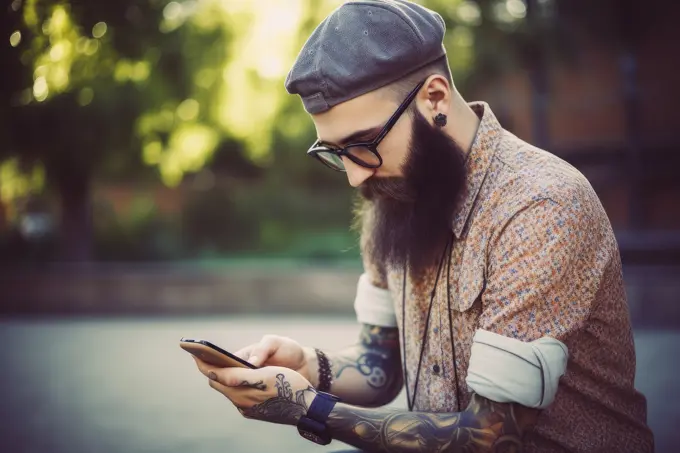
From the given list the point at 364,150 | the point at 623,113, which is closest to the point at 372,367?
the point at 364,150

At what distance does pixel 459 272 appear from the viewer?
1.95 meters

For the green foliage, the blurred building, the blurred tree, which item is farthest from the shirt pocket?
the blurred building

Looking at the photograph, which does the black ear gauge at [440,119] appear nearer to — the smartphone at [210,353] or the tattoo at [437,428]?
the tattoo at [437,428]

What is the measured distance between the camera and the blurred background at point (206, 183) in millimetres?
5668

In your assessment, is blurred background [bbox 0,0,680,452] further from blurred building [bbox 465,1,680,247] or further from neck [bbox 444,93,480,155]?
neck [bbox 444,93,480,155]

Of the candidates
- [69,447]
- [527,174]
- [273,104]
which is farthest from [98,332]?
[527,174]

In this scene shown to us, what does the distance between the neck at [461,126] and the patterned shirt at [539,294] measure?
30 millimetres

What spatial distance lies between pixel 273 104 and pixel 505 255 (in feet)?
44.8

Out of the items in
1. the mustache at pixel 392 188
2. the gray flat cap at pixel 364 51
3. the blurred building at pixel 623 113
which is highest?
the gray flat cap at pixel 364 51

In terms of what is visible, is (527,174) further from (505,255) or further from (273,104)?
(273,104)

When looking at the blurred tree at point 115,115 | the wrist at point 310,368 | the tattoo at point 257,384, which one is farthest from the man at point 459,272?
the blurred tree at point 115,115

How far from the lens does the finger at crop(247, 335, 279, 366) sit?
2.20 metres

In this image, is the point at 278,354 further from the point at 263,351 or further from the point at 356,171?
the point at 356,171

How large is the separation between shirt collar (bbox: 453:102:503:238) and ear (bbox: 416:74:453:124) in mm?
129
